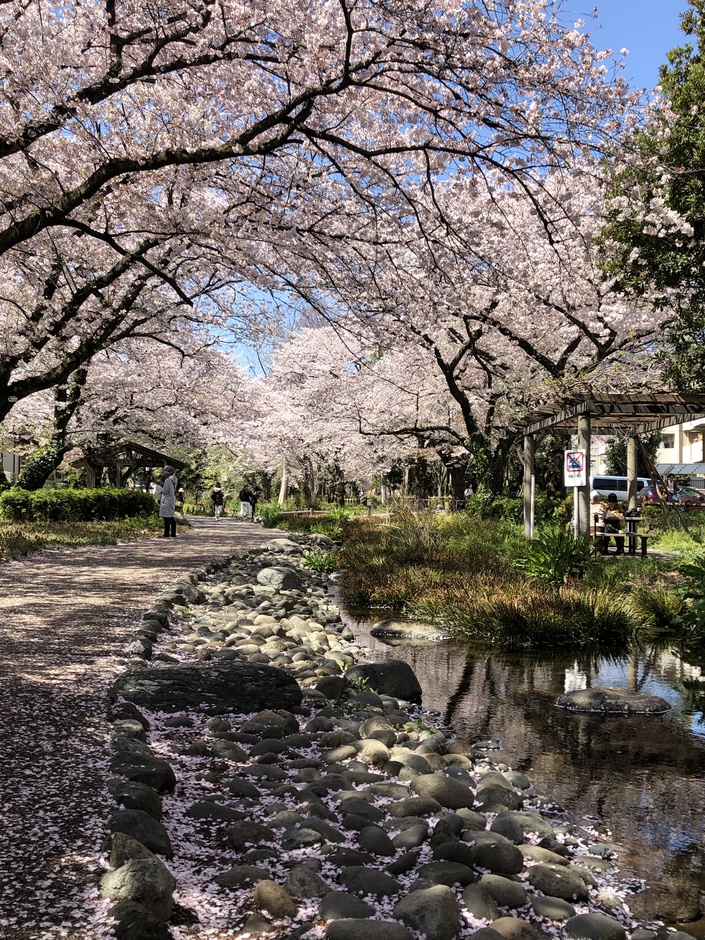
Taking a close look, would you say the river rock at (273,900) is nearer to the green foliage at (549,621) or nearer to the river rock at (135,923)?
the river rock at (135,923)

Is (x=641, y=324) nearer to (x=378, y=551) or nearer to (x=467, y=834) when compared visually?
(x=378, y=551)

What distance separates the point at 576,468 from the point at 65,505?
45.5 ft

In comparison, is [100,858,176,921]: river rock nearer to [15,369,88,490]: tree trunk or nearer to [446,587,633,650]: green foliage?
[446,587,633,650]: green foliage

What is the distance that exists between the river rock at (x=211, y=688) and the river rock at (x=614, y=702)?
8.31 feet

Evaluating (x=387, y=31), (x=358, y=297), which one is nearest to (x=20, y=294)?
(x=358, y=297)

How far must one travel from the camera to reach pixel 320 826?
→ 147 inches

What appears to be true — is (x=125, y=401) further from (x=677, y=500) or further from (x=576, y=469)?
(x=677, y=500)

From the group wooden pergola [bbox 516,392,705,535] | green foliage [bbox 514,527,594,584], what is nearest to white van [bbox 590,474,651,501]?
wooden pergola [bbox 516,392,705,535]

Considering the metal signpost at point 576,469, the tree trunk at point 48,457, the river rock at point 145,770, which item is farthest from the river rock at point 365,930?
the tree trunk at point 48,457

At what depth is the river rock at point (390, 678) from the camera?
6707 mm

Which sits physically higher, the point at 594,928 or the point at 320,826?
the point at 320,826

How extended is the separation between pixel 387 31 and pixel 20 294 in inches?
389

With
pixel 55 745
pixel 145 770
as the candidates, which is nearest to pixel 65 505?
pixel 55 745

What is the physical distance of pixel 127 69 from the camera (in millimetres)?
7953
